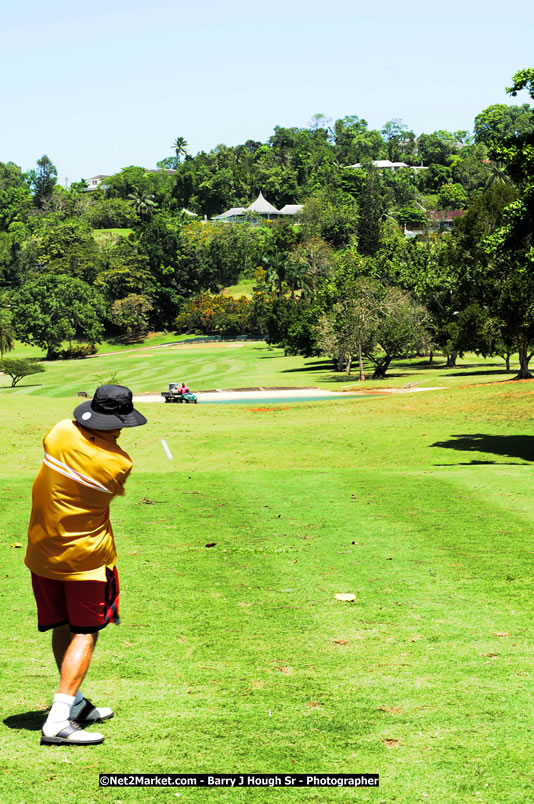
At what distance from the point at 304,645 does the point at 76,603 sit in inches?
108

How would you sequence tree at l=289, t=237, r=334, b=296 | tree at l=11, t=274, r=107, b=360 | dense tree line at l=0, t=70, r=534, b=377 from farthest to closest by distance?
tree at l=289, t=237, r=334, b=296 < tree at l=11, t=274, r=107, b=360 < dense tree line at l=0, t=70, r=534, b=377

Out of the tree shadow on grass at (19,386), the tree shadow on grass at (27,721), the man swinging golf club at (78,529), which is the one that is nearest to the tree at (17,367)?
the tree shadow on grass at (19,386)

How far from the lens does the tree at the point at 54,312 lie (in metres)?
129

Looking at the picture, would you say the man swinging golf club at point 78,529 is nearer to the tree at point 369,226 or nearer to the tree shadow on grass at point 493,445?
the tree shadow on grass at point 493,445

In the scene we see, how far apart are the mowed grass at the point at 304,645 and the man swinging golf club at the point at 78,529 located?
0.68 m

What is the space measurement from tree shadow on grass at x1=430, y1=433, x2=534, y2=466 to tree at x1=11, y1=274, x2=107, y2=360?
106411mm

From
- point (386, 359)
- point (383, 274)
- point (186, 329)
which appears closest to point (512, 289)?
point (386, 359)

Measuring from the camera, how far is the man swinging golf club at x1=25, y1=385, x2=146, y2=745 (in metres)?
6.08

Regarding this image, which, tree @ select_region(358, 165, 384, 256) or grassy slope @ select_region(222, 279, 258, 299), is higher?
tree @ select_region(358, 165, 384, 256)

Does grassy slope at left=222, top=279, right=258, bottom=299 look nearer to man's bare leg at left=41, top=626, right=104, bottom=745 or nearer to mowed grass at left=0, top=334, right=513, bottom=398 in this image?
mowed grass at left=0, top=334, right=513, bottom=398

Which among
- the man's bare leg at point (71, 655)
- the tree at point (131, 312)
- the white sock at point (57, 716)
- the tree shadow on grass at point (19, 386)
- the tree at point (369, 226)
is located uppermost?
the tree at point (369, 226)

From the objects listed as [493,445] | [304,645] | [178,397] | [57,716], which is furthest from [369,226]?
[57,716]

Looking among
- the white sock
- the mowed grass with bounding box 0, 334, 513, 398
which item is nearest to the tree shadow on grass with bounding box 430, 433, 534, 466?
the white sock

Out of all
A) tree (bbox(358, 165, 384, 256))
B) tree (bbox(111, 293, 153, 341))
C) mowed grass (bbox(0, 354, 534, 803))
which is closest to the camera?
mowed grass (bbox(0, 354, 534, 803))
